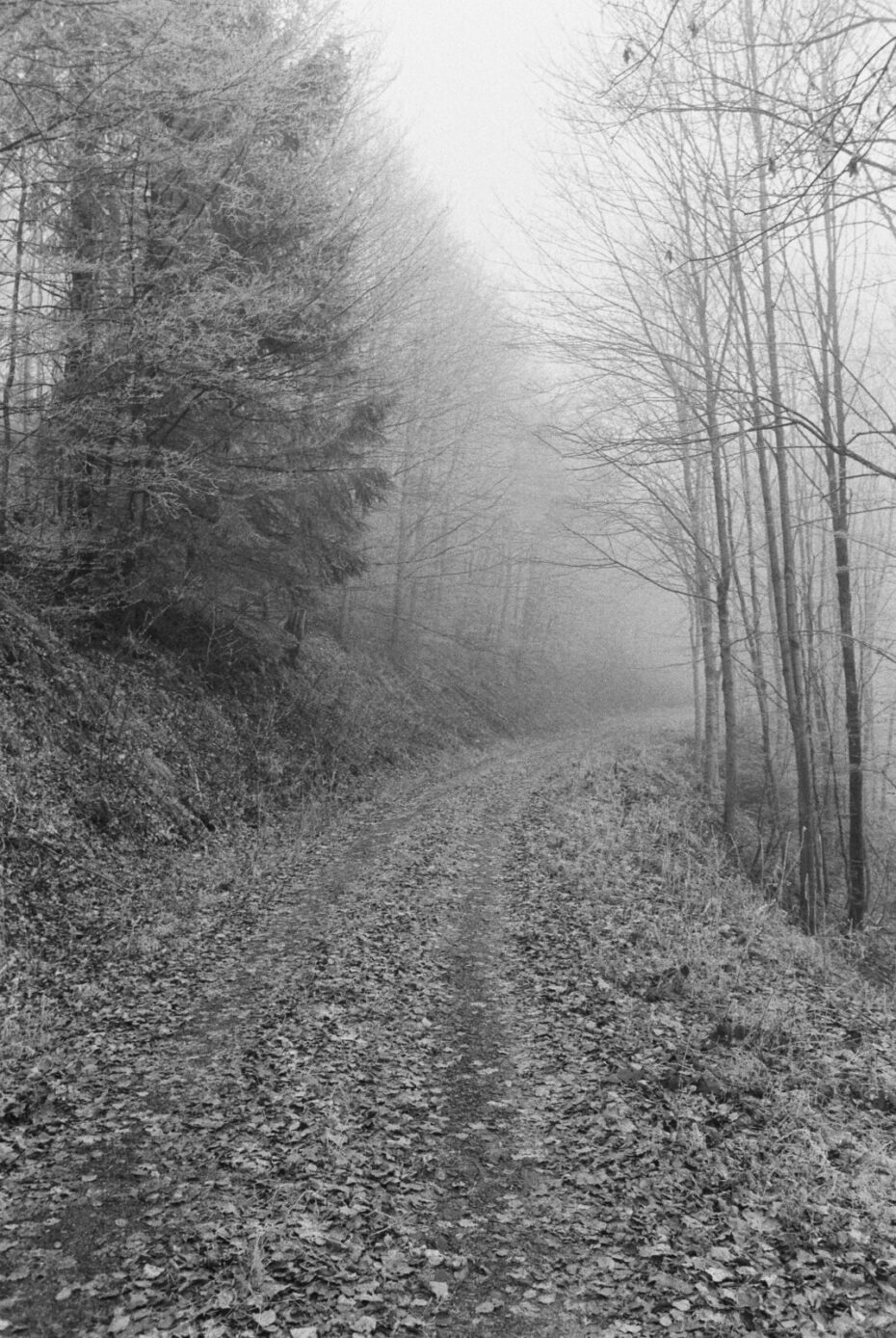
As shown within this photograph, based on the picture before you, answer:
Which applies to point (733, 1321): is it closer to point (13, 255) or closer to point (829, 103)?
point (829, 103)

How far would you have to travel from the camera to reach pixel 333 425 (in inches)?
572

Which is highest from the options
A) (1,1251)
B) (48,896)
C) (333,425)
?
(333,425)

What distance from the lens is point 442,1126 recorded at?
17.4ft

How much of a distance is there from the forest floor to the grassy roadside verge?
0.06ft

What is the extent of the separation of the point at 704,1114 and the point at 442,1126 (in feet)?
5.50

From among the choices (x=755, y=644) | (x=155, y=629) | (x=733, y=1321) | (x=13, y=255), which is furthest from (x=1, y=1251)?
(x=755, y=644)

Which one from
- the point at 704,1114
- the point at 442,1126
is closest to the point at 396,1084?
the point at 442,1126

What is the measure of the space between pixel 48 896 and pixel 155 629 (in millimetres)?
6609

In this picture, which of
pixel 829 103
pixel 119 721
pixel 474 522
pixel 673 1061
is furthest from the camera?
pixel 474 522

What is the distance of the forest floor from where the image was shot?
390 cm

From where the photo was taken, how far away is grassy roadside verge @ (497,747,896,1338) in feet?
13.2

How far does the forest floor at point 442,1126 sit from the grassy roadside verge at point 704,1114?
0.8 inches

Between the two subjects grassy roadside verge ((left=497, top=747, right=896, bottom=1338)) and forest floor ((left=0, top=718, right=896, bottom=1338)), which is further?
grassy roadside verge ((left=497, top=747, right=896, bottom=1338))

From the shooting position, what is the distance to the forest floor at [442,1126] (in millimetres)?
3900
